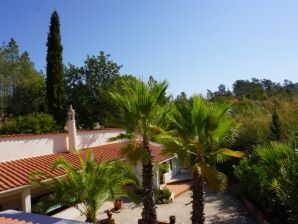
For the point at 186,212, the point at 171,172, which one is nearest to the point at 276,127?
the point at 186,212

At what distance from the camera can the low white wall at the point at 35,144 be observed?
16.2 m

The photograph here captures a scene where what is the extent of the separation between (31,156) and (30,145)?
573mm

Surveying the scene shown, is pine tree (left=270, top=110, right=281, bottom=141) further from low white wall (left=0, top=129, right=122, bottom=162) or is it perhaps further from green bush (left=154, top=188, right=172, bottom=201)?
low white wall (left=0, top=129, right=122, bottom=162)

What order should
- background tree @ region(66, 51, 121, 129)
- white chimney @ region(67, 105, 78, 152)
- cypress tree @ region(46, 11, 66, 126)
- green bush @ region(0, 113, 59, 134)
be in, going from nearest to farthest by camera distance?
white chimney @ region(67, 105, 78, 152)
green bush @ region(0, 113, 59, 134)
cypress tree @ region(46, 11, 66, 126)
background tree @ region(66, 51, 121, 129)

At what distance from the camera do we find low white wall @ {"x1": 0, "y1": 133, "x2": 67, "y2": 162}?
53.0ft

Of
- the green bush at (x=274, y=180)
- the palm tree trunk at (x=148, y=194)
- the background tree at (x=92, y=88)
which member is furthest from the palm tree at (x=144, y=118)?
the background tree at (x=92, y=88)

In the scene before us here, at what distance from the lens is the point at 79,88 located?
4091 cm

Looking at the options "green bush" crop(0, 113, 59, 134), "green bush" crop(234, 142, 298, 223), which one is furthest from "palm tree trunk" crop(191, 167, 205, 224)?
"green bush" crop(0, 113, 59, 134)

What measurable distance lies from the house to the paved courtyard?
88.2 inches

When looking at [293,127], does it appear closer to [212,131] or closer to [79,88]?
[212,131]

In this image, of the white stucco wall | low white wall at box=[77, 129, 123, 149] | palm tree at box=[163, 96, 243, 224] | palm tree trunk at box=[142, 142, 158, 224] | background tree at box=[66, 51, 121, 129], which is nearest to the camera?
palm tree at box=[163, 96, 243, 224]

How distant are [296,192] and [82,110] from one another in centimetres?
3349

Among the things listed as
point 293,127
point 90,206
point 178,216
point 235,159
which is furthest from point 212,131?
point 235,159

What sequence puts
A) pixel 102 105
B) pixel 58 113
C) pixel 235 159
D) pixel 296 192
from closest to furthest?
pixel 296 192 < pixel 235 159 < pixel 58 113 < pixel 102 105
